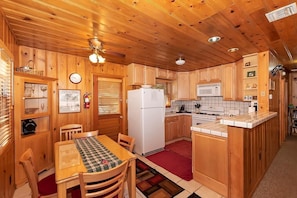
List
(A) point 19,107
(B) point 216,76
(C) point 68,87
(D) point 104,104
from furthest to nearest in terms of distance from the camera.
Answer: (B) point 216,76 → (D) point 104,104 → (C) point 68,87 → (A) point 19,107

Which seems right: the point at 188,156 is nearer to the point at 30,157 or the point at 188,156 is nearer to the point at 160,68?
the point at 160,68

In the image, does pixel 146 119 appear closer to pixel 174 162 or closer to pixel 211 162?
pixel 174 162

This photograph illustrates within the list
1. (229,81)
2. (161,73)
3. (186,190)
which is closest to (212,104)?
(229,81)

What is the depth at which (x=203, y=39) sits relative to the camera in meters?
2.30

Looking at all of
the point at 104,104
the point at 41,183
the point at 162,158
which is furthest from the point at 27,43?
the point at 162,158

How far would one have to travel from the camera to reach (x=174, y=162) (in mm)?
3045

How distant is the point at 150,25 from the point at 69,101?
93.5 inches

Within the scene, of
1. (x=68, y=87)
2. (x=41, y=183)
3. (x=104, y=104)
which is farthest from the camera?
(x=104, y=104)

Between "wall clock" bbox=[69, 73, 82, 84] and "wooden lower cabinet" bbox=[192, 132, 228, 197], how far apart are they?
2688mm

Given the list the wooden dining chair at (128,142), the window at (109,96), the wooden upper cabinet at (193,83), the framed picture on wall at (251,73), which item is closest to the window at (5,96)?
the wooden dining chair at (128,142)

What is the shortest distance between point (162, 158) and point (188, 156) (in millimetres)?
635

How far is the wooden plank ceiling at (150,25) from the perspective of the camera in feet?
4.79

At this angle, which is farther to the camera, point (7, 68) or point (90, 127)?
point (90, 127)

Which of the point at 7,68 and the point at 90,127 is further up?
the point at 7,68
